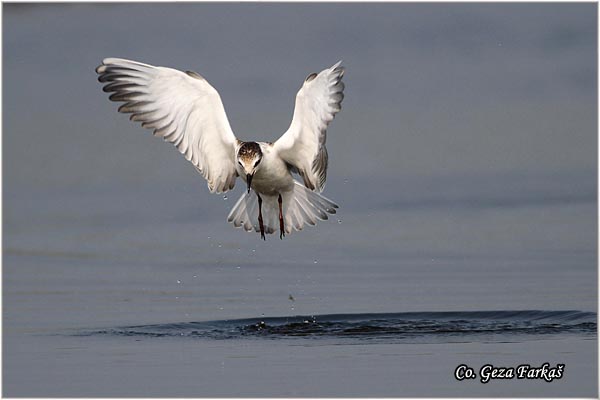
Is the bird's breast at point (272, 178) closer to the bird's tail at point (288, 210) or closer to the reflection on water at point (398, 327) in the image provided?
the bird's tail at point (288, 210)

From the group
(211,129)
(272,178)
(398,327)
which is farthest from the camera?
(272,178)

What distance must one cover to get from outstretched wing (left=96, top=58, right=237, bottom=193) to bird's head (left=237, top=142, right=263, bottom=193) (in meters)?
0.33

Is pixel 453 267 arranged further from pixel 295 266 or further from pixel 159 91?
pixel 159 91

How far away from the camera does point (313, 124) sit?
488 inches

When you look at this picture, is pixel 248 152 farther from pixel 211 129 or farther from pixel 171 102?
pixel 171 102

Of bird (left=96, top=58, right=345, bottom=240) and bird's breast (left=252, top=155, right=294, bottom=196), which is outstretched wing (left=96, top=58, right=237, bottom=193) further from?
bird's breast (left=252, top=155, right=294, bottom=196)

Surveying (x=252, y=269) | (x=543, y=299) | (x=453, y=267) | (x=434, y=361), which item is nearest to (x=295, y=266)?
(x=252, y=269)

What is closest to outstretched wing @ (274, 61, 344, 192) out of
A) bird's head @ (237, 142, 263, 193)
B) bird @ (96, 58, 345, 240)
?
bird @ (96, 58, 345, 240)

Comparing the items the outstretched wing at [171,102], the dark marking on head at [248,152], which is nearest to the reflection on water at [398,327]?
the dark marking on head at [248,152]

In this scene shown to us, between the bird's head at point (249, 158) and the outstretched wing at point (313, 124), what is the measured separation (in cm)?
27

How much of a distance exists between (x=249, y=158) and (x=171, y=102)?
846 millimetres

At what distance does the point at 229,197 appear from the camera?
62.0 ft

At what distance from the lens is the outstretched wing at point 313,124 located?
12117 mm

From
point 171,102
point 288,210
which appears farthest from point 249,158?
point 288,210
